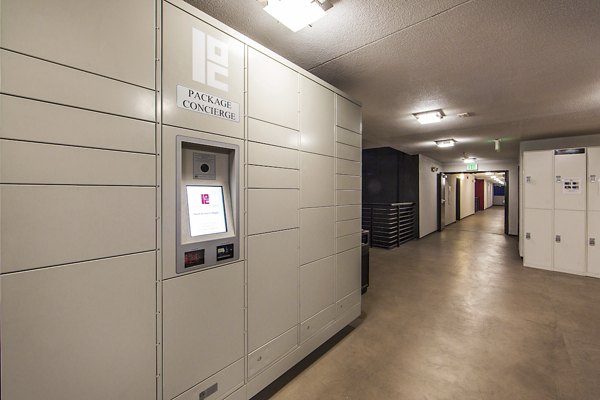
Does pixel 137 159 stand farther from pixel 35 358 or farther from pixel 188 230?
pixel 35 358

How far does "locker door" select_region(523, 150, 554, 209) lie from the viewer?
16.9 ft

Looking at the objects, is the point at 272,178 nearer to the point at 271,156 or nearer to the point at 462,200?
the point at 271,156

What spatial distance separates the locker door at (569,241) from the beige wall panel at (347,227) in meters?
4.86

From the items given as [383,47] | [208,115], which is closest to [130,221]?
[208,115]

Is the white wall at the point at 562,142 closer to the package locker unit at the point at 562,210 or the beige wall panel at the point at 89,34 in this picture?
the package locker unit at the point at 562,210

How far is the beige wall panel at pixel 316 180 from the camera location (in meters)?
2.31

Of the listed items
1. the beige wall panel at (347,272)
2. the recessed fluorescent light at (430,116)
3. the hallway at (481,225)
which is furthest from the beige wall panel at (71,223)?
the hallway at (481,225)

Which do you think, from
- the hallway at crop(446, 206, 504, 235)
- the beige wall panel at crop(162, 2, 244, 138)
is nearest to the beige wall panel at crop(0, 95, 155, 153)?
the beige wall panel at crop(162, 2, 244, 138)

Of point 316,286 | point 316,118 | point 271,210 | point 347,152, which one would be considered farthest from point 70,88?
point 347,152

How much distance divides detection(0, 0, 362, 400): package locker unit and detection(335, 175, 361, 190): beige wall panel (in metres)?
0.62

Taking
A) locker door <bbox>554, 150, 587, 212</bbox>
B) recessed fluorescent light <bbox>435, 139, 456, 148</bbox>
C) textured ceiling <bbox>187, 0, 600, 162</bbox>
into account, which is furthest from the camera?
recessed fluorescent light <bbox>435, 139, 456, 148</bbox>

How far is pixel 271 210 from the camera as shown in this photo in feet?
6.60

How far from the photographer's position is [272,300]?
6.66 feet

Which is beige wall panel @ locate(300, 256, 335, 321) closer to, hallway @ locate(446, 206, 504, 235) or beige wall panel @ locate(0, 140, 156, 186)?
beige wall panel @ locate(0, 140, 156, 186)
